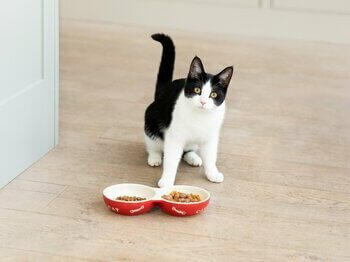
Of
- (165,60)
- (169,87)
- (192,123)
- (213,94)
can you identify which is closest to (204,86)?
(213,94)

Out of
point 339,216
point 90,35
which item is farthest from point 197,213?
point 90,35

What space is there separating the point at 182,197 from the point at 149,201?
11 cm

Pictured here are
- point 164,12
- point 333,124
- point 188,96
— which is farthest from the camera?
point 164,12

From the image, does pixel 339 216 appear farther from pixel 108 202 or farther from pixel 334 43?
pixel 334 43

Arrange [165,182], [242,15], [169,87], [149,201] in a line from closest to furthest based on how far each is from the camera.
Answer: [149,201] → [165,182] → [169,87] → [242,15]

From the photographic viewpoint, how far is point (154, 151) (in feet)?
8.13

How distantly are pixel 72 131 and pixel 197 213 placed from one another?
880 millimetres

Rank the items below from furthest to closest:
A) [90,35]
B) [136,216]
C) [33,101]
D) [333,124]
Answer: [90,35]
[333,124]
[33,101]
[136,216]

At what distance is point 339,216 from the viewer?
7.04ft

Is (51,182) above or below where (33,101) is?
below

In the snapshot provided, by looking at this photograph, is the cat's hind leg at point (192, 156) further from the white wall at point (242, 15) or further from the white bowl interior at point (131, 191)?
the white wall at point (242, 15)

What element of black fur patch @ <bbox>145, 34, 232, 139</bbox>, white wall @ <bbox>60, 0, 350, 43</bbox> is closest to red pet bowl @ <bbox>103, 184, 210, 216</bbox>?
black fur patch @ <bbox>145, 34, 232, 139</bbox>

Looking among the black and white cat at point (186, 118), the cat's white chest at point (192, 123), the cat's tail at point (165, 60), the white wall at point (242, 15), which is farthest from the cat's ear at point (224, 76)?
the white wall at point (242, 15)

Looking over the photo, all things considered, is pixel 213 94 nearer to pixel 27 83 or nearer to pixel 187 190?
pixel 187 190
